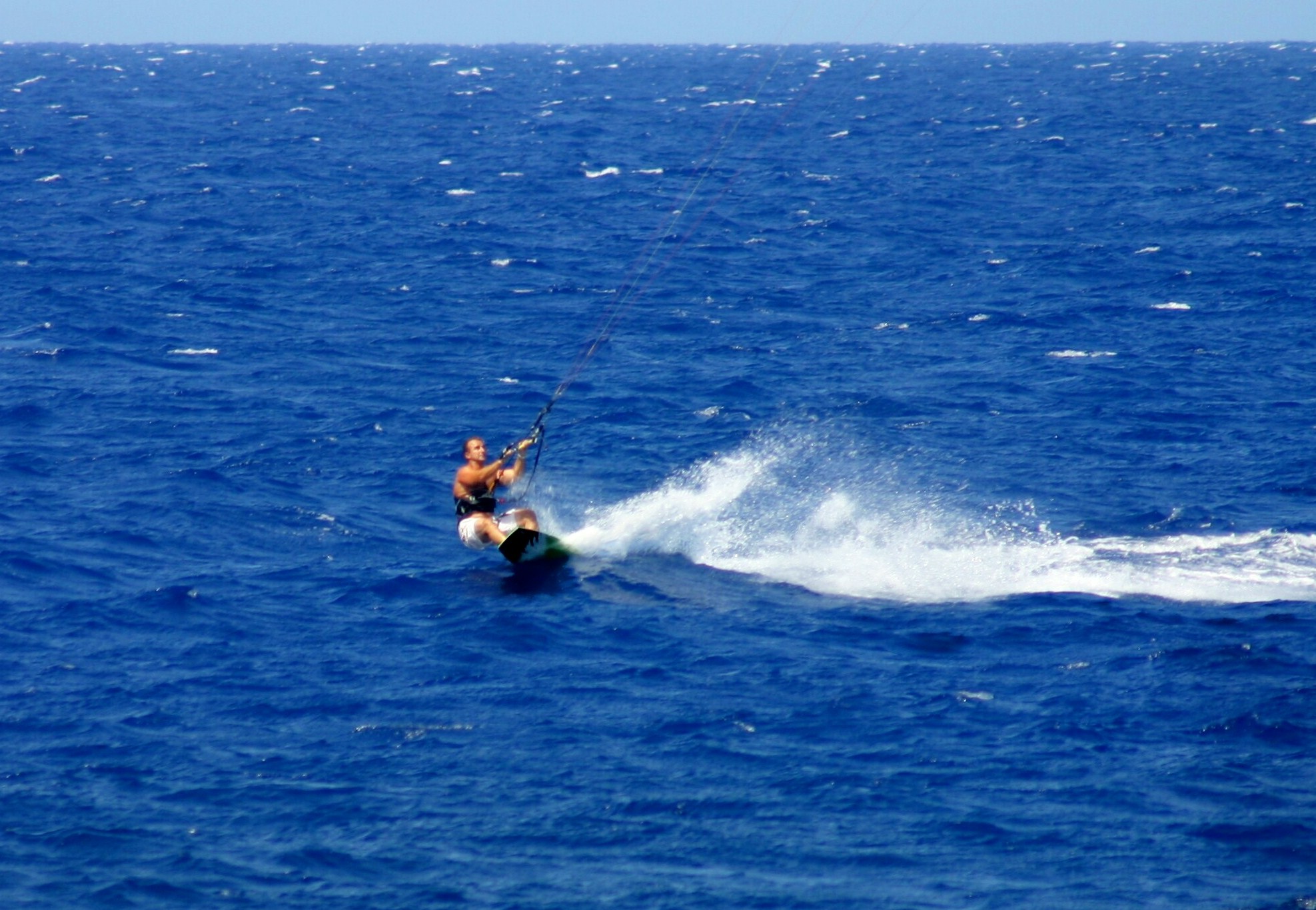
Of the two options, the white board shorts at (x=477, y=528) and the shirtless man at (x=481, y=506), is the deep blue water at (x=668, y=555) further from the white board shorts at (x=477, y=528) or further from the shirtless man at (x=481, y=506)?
the shirtless man at (x=481, y=506)

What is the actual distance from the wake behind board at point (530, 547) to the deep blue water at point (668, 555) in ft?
1.34

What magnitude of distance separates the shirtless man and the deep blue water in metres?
0.61

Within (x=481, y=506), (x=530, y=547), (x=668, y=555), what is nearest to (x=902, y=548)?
(x=668, y=555)

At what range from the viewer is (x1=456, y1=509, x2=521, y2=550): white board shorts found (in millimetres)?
22375

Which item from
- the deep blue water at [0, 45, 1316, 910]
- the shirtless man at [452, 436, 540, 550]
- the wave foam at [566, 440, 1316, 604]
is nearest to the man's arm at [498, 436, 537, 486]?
the shirtless man at [452, 436, 540, 550]

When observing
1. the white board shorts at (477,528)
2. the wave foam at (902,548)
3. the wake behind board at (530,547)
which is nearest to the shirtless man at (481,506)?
the white board shorts at (477,528)

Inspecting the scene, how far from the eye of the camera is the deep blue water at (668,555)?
47.8 ft

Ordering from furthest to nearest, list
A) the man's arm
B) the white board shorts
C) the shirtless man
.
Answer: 1. the white board shorts
2. the shirtless man
3. the man's arm

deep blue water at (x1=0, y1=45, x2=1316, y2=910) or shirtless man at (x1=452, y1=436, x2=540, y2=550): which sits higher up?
shirtless man at (x1=452, y1=436, x2=540, y2=550)

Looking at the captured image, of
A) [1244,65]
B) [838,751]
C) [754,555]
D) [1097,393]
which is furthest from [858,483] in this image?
[1244,65]

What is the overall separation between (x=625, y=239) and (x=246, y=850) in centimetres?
3671

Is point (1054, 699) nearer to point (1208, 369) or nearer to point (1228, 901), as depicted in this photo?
point (1228, 901)

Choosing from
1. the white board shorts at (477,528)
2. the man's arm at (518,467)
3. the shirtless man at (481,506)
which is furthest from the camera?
the white board shorts at (477,528)

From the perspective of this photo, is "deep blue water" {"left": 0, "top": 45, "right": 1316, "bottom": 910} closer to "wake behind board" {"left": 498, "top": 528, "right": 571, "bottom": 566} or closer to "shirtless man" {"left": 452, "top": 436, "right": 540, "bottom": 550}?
"wake behind board" {"left": 498, "top": 528, "right": 571, "bottom": 566}
